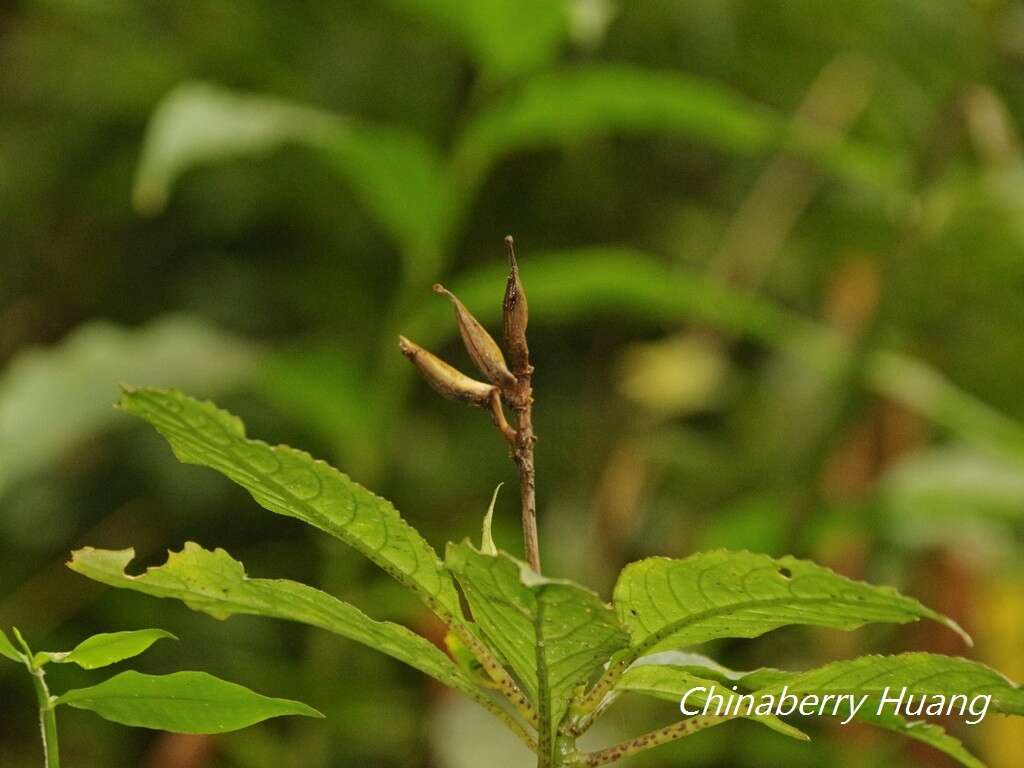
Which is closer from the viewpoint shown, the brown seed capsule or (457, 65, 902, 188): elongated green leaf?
the brown seed capsule

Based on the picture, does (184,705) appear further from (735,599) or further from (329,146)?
(329,146)

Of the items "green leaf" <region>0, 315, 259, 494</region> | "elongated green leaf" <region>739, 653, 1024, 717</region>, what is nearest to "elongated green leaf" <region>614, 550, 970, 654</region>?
"elongated green leaf" <region>739, 653, 1024, 717</region>

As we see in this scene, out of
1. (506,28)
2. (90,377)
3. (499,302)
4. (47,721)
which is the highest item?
(506,28)

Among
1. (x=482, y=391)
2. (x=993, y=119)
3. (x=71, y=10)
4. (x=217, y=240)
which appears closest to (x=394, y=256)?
(x=217, y=240)

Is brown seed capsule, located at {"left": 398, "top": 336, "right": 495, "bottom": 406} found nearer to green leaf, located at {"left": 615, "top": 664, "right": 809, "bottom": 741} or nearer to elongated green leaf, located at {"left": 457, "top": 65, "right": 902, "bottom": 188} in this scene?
green leaf, located at {"left": 615, "top": 664, "right": 809, "bottom": 741}

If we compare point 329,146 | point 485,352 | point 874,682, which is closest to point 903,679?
point 874,682

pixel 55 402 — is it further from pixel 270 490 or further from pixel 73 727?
pixel 270 490
